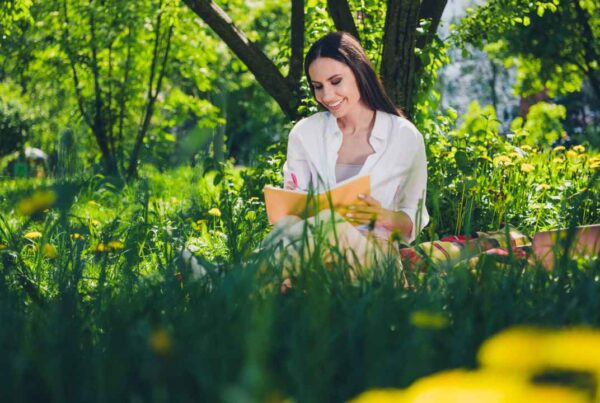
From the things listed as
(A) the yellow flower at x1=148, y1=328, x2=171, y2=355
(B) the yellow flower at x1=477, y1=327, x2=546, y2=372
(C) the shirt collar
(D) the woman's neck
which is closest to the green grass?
(A) the yellow flower at x1=148, y1=328, x2=171, y2=355

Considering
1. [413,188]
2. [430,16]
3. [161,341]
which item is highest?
[430,16]

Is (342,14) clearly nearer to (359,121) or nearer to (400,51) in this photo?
(400,51)

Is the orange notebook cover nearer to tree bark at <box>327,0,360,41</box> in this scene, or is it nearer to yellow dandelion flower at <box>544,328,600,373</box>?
yellow dandelion flower at <box>544,328,600,373</box>

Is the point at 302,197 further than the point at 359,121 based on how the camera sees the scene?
No

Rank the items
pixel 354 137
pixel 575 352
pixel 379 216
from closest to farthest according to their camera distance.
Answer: pixel 575 352 → pixel 379 216 → pixel 354 137

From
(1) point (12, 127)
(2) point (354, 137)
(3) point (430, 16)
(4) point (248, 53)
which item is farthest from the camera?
(1) point (12, 127)

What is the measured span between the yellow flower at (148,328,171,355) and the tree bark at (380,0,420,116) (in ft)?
12.8

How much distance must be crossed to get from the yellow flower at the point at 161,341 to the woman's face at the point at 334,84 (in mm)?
2219

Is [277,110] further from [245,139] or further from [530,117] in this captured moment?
[530,117]

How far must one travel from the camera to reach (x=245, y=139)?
30797 millimetres

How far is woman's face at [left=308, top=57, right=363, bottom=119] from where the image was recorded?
3371 mm

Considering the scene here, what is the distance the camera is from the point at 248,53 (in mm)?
5426

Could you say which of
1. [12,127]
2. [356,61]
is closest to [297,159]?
[356,61]

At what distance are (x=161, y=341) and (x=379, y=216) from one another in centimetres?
181
